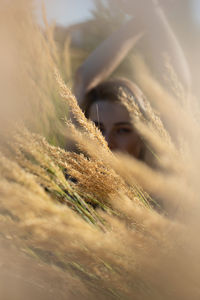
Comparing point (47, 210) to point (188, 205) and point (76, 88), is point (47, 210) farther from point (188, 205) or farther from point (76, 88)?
point (76, 88)

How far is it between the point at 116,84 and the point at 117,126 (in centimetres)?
16

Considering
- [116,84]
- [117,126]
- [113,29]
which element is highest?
[113,29]

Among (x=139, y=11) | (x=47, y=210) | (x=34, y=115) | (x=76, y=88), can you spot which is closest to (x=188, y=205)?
(x=47, y=210)

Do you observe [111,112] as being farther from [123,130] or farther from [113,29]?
[113,29]

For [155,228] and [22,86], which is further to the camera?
[22,86]

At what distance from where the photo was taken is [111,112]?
0.88 metres

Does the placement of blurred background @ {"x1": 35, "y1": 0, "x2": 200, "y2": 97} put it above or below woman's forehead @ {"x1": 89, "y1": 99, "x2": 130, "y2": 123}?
above

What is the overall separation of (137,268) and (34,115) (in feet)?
1.02

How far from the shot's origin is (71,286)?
385mm

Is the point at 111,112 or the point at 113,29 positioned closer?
the point at 111,112

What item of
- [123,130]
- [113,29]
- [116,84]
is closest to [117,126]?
[123,130]

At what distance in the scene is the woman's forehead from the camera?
0.87 m

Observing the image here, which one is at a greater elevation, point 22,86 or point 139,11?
point 139,11

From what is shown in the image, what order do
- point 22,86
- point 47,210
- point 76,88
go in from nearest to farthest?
1. point 47,210
2. point 22,86
3. point 76,88
